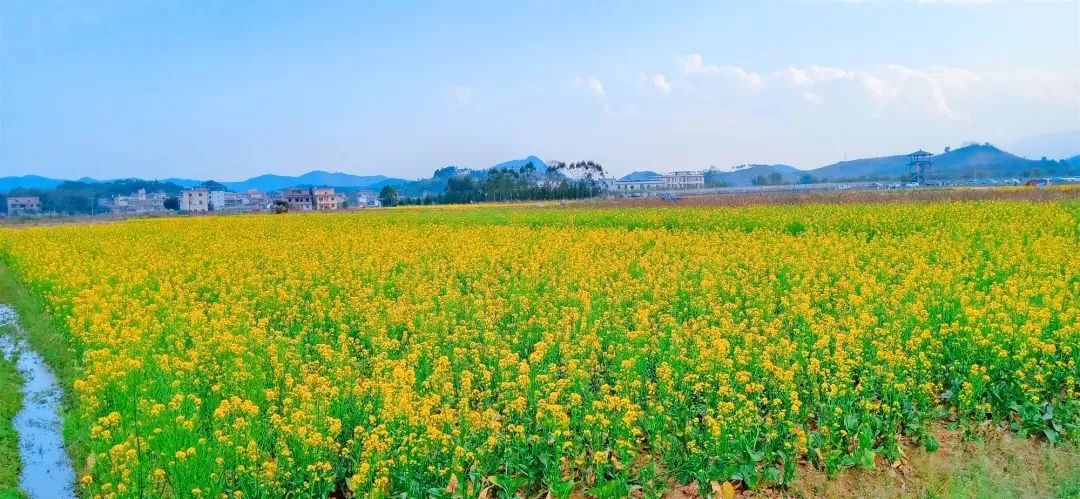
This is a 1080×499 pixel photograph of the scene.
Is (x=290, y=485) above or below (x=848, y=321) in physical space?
below

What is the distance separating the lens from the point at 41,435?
8.67 m

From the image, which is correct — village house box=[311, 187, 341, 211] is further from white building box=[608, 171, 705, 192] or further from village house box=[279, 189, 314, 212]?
white building box=[608, 171, 705, 192]

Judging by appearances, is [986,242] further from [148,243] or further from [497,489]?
[148,243]

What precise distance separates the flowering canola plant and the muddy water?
0.39 meters

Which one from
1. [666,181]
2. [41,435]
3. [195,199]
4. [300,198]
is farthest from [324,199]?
[41,435]

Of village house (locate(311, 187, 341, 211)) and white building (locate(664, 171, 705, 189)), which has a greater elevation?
white building (locate(664, 171, 705, 189))

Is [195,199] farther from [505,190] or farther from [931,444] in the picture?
[931,444]

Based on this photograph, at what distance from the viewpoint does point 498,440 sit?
614cm

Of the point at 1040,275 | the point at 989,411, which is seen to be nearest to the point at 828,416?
the point at 989,411

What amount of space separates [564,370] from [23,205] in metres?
155

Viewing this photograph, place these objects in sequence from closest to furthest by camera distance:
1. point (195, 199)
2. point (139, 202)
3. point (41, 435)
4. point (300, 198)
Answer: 1. point (41, 435)
2. point (300, 198)
3. point (195, 199)
4. point (139, 202)

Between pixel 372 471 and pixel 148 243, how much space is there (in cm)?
2290

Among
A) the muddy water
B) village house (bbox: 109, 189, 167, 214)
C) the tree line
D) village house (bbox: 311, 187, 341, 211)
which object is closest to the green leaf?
the muddy water

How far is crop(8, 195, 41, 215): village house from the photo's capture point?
5084 inches
